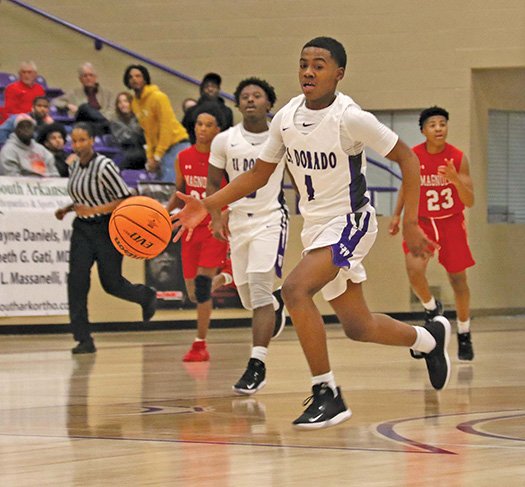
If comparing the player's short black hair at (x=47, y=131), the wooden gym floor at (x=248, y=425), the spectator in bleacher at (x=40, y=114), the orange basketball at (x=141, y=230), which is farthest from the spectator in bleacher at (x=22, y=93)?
the orange basketball at (x=141, y=230)

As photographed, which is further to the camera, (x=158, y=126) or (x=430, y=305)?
(x=158, y=126)

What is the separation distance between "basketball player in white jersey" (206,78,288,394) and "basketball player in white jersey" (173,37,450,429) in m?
1.78

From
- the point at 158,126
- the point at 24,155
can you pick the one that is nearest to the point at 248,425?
the point at 24,155

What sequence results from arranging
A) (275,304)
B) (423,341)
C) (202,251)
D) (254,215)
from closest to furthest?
(423,341), (254,215), (275,304), (202,251)

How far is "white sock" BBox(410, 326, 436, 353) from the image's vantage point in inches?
325

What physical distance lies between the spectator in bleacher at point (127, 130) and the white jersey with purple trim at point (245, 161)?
26.7 feet

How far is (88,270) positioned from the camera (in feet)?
42.8

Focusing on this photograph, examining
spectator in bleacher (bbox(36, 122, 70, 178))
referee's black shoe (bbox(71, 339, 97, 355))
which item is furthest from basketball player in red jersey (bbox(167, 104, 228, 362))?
spectator in bleacher (bbox(36, 122, 70, 178))

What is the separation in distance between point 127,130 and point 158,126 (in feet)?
1.85

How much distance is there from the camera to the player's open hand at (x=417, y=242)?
22.5 feet

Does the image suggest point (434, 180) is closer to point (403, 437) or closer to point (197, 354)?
point (197, 354)

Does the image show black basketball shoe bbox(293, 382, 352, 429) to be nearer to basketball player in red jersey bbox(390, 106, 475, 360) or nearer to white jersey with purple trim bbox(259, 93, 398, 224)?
white jersey with purple trim bbox(259, 93, 398, 224)

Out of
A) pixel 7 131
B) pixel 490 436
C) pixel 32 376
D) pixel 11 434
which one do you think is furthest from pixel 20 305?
pixel 490 436

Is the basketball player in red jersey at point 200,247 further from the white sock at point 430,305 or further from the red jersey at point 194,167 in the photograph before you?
the white sock at point 430,305
